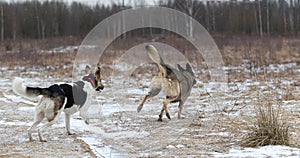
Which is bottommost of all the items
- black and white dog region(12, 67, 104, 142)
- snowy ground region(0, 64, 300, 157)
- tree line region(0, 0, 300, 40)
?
snowy ground region(0, 64, 300, 157)

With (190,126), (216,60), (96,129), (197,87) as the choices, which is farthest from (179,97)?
(216,60)

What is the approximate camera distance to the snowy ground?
5.25 m

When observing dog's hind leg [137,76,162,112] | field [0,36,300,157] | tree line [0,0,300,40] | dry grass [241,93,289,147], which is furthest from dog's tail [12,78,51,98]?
tree line [0,0,300,40]

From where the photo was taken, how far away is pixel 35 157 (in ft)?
16.9

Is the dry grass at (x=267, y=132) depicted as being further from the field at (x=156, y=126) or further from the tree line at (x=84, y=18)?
the tree line at (x=84, y=18)

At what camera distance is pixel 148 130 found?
6.86 m

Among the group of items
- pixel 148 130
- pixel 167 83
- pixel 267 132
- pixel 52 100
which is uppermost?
pixel 167 83

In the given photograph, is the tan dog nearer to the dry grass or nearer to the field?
the field

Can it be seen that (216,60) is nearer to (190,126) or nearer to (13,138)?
(190,126)

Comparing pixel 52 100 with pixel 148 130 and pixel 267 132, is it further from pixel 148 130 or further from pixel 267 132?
pixel 267 132

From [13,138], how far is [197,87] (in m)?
7.85

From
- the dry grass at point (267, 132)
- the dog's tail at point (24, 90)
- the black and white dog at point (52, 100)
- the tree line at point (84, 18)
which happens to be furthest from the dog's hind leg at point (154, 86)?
the tree line at point (84, 18)

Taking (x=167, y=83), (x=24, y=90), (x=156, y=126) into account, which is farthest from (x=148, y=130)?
(x=24, y=90)

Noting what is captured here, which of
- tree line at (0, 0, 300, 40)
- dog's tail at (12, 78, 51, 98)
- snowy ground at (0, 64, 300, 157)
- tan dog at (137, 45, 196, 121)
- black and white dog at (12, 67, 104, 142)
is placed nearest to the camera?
snowy ground at (0, 64, 300, 157)
